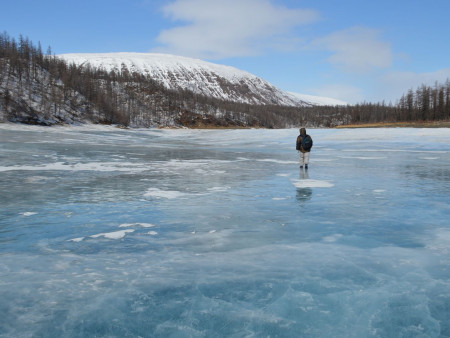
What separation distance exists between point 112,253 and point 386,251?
12.7ft

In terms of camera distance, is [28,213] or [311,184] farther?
[311,184]

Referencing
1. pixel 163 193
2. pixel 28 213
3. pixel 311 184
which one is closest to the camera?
pixel 28 213

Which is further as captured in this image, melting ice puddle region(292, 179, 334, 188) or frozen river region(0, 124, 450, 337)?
melting ice puddle region(292, 179, 334, 188)

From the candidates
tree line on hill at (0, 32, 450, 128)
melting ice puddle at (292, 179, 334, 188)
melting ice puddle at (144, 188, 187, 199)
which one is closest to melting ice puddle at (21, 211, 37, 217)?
melting ice puddle at (144, 188, 187, 199)

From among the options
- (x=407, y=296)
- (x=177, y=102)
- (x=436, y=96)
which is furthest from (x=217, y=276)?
(x=177, y=102)

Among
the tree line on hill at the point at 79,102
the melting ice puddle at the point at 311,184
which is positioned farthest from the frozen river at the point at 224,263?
the tree line on hill at the point at 79,102

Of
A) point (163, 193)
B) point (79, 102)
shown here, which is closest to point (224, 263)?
point (163, 193)

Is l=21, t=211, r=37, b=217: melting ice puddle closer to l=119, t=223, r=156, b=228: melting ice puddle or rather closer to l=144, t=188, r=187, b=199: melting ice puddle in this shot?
l=119, t=223, r=156, b=228: melting ice puddle

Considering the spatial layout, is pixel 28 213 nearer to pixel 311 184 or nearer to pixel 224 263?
pixel 224 263

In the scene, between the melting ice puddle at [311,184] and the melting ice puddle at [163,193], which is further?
the melting ice puddle at [311,184]

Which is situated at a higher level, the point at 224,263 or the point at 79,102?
the point at 79,102

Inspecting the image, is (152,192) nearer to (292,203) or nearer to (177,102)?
(292,203)

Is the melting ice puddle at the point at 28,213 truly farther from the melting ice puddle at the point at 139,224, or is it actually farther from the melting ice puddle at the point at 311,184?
the melting ice puddle at the point at 311,184

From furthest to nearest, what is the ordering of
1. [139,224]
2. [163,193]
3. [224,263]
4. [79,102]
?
[79,102] < [163,193] < [139,224] < [224,263]
